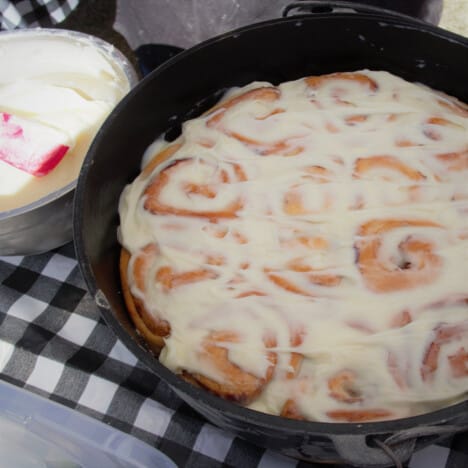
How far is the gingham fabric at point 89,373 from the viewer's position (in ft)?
3.66

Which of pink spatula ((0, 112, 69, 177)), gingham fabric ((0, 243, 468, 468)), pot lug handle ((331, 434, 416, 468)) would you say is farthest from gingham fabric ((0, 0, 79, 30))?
pot lug handle ((331, 434, 416, 468))

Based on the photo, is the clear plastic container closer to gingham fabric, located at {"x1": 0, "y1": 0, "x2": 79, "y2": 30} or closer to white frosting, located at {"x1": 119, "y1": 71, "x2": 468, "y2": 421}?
white frosting, located at {"x1": 119, "y1": 71, "x2": 468, "y2": 421}

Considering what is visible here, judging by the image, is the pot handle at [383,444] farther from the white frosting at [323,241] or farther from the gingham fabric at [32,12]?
the gingham fabric at [32,12]

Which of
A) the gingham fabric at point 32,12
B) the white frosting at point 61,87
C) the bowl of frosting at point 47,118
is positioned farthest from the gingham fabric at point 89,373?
the gingham fabric at point 32,12

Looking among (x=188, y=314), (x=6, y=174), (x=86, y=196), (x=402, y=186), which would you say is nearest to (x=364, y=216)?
(x=402, y=186)

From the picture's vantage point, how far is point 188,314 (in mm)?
988

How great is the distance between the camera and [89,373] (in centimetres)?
123

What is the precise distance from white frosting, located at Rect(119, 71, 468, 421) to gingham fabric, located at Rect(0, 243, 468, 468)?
245 mm

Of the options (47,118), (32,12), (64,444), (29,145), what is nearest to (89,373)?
(64,444)

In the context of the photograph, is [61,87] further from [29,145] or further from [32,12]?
[32,12]

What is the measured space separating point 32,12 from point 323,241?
1.30m

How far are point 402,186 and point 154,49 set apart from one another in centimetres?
118

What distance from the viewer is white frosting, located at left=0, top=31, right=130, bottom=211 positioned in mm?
1390

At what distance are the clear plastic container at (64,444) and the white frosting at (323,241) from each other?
6.6 inches
